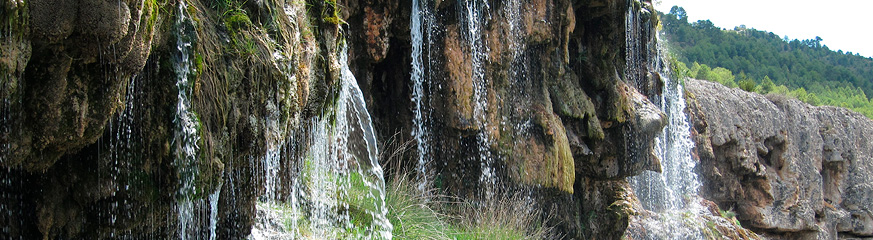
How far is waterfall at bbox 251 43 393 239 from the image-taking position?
5574mm

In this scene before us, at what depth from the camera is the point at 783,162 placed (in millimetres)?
18391

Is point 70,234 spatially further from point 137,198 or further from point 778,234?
→ point 778,234

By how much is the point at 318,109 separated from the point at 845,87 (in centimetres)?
4001

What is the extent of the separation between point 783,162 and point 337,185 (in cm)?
1540

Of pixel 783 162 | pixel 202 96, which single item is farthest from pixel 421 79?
pixel 783 162

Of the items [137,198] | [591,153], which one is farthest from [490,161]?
[137,198]

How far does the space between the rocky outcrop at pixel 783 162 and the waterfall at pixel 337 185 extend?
34.6 feet

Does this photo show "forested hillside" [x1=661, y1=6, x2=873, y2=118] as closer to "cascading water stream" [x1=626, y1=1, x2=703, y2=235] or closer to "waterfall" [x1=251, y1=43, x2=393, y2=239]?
"cascading water stream" [x1=626, y1=1, x2=703, y2=235]

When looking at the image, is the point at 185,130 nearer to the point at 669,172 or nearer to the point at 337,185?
the point at 337,185

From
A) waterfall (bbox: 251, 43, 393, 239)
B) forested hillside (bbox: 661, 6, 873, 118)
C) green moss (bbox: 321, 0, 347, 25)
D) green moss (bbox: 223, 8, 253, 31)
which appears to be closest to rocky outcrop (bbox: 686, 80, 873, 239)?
forested hillside (bbox: 661, 6, 873, 118)

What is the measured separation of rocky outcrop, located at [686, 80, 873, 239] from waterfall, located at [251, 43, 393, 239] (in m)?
10.5

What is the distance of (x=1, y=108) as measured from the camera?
312 centimetres

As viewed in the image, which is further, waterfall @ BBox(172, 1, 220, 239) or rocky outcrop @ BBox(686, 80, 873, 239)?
rocky outcrop @ BBox(686, 80, 873, 239)

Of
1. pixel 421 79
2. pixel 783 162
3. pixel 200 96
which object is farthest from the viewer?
pixel 783 162
